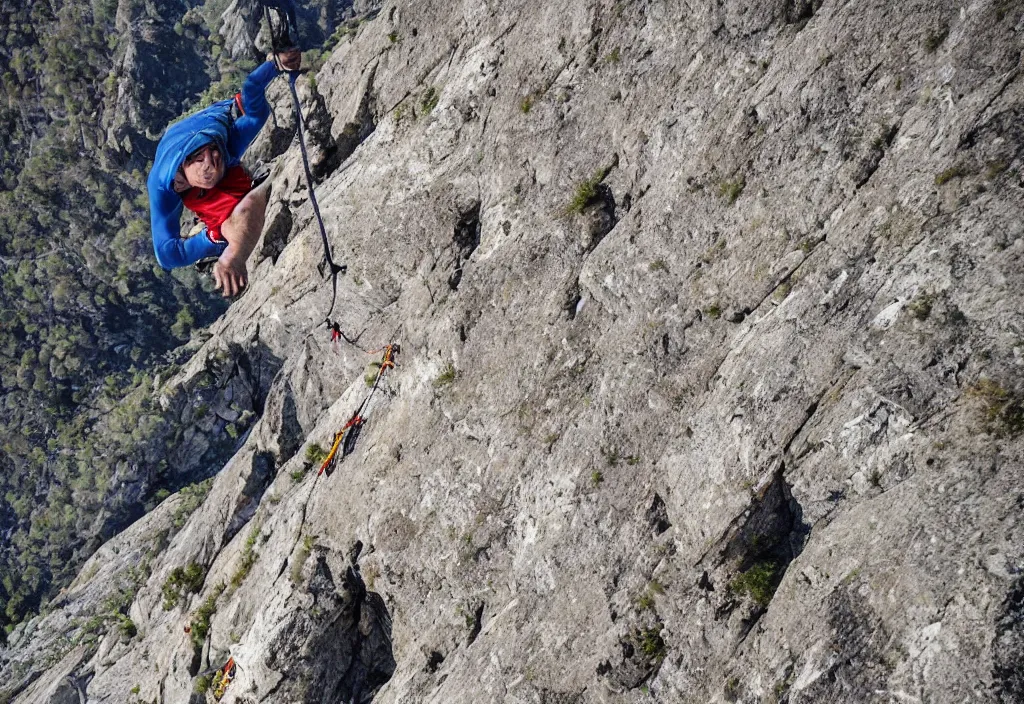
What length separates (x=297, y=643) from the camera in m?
16.6

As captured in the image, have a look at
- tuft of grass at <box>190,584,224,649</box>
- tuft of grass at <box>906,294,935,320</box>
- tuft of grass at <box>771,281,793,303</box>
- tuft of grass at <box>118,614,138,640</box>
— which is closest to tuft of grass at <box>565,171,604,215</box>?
tuft of grass at <box>771,281,793,303</box>

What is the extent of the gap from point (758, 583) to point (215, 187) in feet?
42.3

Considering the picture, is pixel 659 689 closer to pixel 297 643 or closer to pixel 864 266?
pixel 864 266

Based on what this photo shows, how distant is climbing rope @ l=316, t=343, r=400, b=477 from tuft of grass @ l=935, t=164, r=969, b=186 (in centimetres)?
1183

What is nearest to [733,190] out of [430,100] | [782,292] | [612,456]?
[782,292]

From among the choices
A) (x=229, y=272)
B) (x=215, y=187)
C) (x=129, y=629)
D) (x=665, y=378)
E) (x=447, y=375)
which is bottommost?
(x=129, y=629)

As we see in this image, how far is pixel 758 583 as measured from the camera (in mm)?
11117

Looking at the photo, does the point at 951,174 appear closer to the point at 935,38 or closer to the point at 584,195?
the point at 935,38

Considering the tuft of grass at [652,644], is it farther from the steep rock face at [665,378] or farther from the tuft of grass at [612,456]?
the tuft of grass at [612,456]

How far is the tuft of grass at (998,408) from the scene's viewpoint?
927cm

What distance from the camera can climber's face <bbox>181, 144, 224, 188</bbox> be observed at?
1479 cm

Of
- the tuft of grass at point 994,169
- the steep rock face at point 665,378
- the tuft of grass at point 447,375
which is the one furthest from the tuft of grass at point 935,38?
the tuft of grass at point 447,375

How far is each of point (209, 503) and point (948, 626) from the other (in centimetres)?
2393

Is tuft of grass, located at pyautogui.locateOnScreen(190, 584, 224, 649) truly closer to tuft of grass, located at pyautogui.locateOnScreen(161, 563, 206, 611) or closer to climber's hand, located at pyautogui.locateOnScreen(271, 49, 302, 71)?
tuft of grass, located at pyautogui.locateOnScreen(161, 563, 206, 611)
